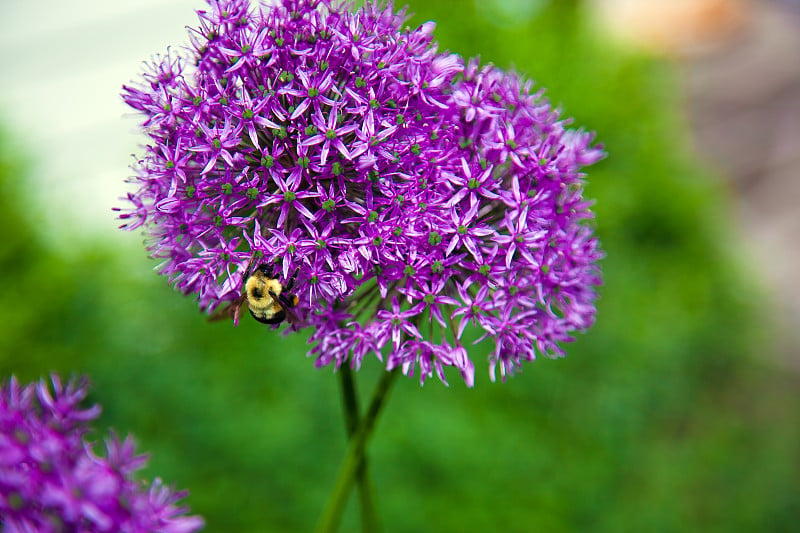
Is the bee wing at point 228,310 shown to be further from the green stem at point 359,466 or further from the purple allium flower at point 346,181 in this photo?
the green stem at point 359,466

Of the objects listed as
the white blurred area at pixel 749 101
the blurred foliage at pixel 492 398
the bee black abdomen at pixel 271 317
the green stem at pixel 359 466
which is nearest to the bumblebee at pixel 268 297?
the bee black abdomen at pixel 271 317

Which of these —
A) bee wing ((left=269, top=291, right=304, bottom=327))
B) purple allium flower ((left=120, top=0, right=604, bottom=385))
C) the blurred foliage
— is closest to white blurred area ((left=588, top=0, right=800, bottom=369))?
the blurred foliage

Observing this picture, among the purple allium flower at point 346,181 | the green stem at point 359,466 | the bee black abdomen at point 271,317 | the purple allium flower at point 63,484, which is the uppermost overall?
the purple allium flower at point 346,181

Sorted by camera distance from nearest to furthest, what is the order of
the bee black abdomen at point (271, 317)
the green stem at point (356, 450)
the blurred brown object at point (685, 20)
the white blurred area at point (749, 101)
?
the bee black abdomen at point (271, 317) → the green stem at point (356, 450) → the white blurred area at point (749, 101) → the blurred brown object at point (685, 20)

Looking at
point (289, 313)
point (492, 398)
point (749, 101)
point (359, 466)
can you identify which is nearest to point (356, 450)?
point (359, 466)

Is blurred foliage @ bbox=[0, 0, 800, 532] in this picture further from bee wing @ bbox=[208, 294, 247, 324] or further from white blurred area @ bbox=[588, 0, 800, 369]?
bee wing @ bbox=[208, 294, 247, 324]

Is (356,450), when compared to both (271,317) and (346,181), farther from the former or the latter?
(346,181)

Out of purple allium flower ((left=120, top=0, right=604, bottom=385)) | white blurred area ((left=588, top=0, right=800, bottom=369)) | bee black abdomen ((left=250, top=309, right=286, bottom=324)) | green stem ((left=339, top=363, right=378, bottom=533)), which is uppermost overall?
white blurred area ((left=588, top=0, right=800, bottom=369))
